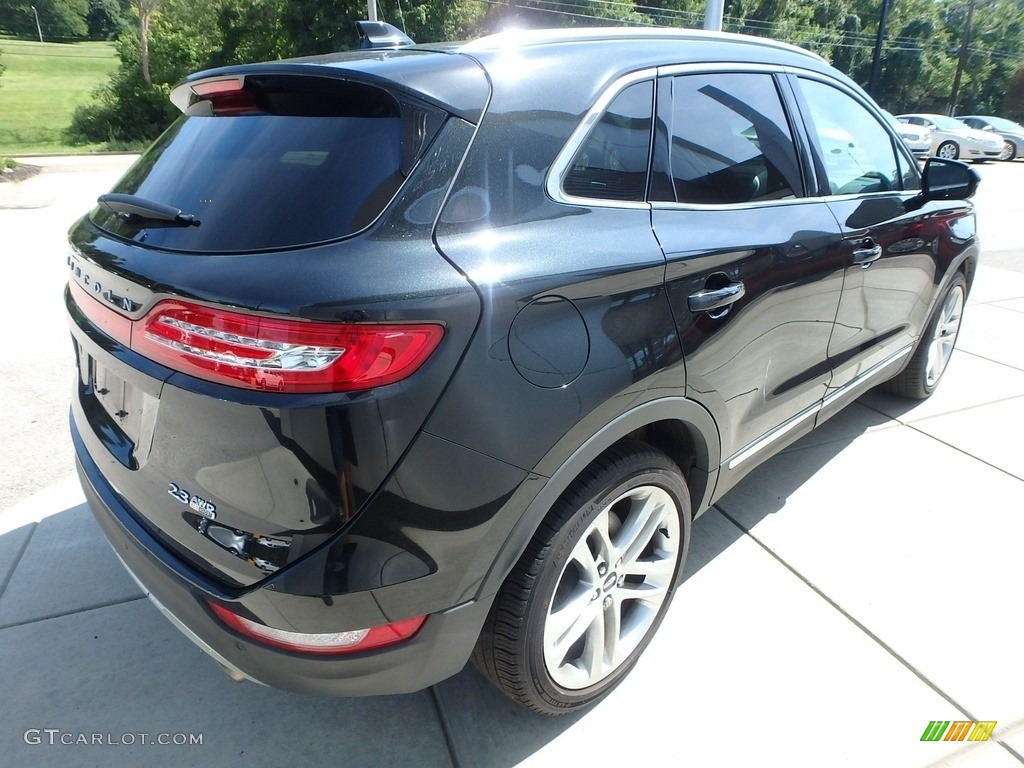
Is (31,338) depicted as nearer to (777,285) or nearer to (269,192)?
(269,192)

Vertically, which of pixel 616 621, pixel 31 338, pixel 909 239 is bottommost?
pixel 31 338

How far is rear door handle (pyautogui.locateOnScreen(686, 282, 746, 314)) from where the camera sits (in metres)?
1.97

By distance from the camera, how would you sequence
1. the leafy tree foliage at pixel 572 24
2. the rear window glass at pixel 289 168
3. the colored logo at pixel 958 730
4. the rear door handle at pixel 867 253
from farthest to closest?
the leafy tree foliage at pixel 572 24
the rear door handle at pixel 867 253
the colored logo at pixel 958 730
the rear window glass at pixel 289 168

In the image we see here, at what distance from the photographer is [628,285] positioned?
69.9 inches

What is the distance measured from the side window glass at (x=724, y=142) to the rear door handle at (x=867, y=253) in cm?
42

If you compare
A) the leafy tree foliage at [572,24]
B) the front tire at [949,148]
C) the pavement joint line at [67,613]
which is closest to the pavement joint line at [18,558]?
the pavement joint line at [67,613]

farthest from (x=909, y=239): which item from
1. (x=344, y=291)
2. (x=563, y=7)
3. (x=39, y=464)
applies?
(x=563, y=7)

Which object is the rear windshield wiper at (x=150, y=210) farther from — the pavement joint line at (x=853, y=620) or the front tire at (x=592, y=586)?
the pavement joint line at (x=853, y=620)

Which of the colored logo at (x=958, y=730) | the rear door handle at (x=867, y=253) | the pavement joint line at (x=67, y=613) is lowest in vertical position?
the pavement joint line at (x=67, y=613)

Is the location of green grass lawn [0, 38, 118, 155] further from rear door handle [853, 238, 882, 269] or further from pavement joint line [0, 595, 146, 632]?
rear door handle [853, 238, 882, 269]

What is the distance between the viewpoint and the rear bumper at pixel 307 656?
61.8 inches

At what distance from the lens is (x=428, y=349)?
142 centimetres

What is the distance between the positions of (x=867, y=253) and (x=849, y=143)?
54 centimetres

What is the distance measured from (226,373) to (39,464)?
2.69m
